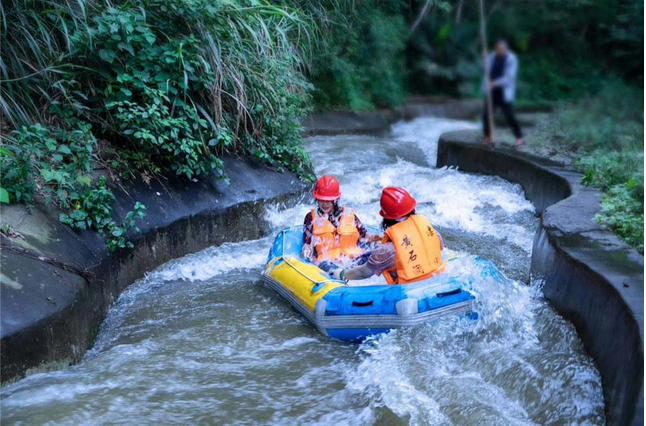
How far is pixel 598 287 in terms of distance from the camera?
4113 mm

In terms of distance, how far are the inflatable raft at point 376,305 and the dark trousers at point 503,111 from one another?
1971 millimetres

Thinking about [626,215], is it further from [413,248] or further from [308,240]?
[308,240]

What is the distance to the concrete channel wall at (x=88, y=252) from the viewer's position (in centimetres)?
385

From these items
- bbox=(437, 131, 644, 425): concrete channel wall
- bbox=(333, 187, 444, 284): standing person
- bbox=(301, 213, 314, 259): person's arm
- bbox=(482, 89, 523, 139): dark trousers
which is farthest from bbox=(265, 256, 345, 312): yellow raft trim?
bbox=(482, 89, 523, 139): dark trousers

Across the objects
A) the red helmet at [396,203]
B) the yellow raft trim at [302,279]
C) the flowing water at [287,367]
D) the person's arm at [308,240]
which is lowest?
the flowing water at [287,367]

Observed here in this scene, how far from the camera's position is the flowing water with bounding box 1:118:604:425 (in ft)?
12.3

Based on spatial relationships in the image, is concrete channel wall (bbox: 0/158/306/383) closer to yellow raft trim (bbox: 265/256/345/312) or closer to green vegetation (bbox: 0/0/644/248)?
green vegetation (bbox: 0/0/644/248)

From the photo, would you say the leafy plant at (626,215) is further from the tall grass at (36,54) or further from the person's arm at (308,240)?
the tall grass at (36,54)

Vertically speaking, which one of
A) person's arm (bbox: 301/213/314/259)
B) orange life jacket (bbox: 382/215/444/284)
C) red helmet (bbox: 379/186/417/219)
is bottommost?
person's arm (bbox: 301/213/314/259)

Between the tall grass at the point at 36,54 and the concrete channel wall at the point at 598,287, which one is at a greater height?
the tall grass at the point at 36,54

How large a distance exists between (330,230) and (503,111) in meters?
3.30

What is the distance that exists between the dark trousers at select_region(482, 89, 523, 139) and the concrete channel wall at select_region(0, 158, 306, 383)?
2.80 m

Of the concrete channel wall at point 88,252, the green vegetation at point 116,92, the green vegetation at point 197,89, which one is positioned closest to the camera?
the green vegetation at point 197,89

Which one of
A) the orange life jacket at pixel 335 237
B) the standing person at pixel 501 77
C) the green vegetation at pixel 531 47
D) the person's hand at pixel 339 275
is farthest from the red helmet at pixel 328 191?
the standing person at pixel 501 77
